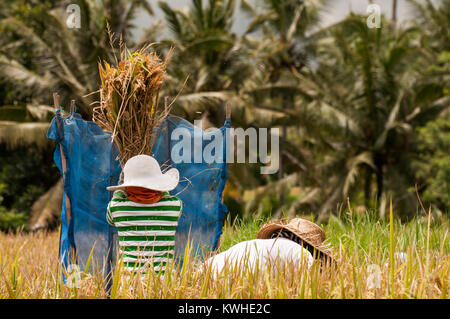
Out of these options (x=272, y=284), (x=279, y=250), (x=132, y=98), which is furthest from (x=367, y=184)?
(x=272, y=284)

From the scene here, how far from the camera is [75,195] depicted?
4309mm

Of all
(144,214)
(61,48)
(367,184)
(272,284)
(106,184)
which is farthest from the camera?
(367,184)

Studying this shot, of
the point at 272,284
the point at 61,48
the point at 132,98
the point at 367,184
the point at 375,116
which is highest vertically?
the point at 61,48

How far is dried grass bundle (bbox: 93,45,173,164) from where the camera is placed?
159 inches

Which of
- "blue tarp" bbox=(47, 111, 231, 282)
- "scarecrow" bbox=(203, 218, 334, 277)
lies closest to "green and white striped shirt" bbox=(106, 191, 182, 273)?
"scarecrow" bbox=(203, 218, 334, 277)

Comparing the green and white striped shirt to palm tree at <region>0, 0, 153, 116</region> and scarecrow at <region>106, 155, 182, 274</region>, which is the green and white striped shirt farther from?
palm tree at <region>0, 0, 153, 116</region>

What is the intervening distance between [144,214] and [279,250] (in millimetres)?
905

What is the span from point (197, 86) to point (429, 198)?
857 cm

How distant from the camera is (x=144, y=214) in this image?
3545 mm

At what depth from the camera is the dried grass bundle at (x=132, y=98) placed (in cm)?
405

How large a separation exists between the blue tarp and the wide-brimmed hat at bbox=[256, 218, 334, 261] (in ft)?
1.85

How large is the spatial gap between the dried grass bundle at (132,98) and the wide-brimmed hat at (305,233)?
1.13 meters

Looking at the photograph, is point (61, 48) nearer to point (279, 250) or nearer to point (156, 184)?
point (156, 184)
